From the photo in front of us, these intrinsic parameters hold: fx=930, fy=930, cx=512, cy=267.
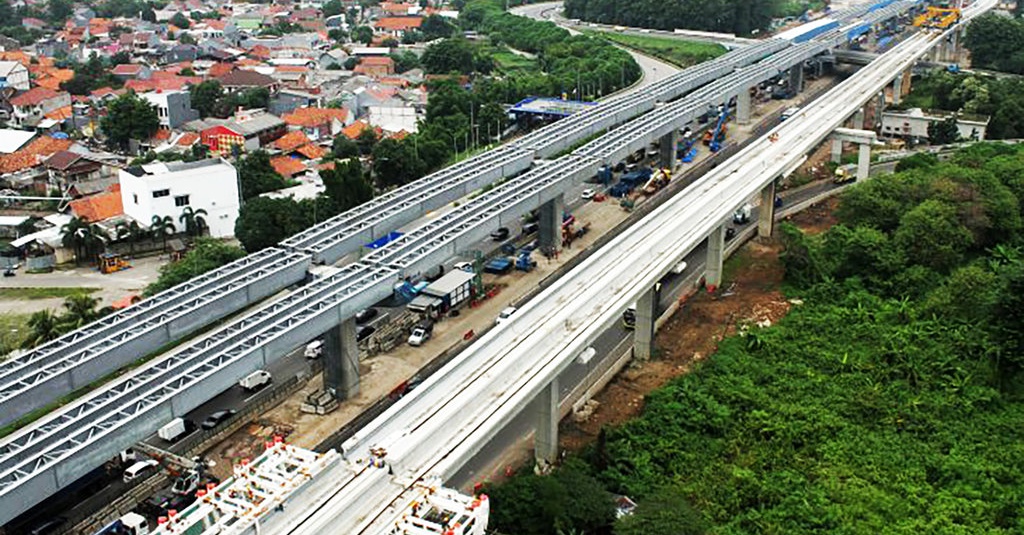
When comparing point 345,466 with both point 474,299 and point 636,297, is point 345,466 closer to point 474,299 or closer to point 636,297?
point 636,297

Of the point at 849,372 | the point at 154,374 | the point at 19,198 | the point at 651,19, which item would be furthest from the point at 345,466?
the point at 651,19

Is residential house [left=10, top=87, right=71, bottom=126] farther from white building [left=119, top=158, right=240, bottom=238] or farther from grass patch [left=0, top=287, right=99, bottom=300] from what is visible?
grass patch [left=0, top=287, right=99, bottom=300]

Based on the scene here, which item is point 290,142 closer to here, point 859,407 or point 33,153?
point 33,153

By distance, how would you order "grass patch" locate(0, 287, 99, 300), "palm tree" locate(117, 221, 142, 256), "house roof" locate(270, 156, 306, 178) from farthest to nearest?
"house roof" locate(270, 156, 306, 178), "palm tree" locate(117, 221, 142, 256), "grass patch" locate(0, 287, 99, 300)

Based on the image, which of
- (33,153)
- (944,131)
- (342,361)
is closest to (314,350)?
(342,361)

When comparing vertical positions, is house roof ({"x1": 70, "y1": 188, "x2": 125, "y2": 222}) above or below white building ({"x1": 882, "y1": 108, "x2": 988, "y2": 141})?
below

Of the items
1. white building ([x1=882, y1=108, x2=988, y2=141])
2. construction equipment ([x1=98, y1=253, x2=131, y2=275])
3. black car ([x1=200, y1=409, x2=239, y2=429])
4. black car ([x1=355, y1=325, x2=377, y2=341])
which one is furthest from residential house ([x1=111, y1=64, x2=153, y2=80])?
black car ([x1=200, y1=409, x2=239, y2=429])

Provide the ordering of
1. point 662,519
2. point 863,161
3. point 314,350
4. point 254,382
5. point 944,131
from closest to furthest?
point 662,519
point 254,382
point 314,350
point 863,161
point 944,131
